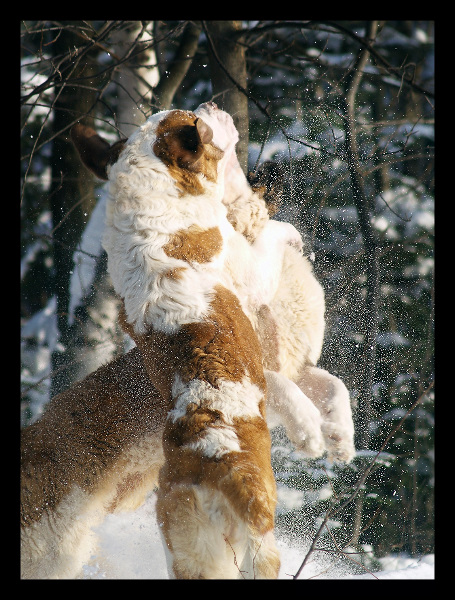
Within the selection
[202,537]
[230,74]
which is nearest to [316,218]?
[230,74]

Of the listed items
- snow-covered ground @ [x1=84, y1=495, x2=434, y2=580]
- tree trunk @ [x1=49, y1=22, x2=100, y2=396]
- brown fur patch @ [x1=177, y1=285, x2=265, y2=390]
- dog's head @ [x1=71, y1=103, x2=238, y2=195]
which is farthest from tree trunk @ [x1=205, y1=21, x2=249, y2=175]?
snow-covered ground @ [x1=84, y1=495, x2=434, y2=580]

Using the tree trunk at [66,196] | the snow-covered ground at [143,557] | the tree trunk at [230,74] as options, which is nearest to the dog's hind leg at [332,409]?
the snow-covered ground at [143,557]

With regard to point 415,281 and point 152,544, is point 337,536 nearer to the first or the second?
point 152,544

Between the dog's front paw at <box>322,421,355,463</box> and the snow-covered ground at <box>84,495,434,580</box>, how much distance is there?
787mm

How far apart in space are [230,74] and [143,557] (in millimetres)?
3707

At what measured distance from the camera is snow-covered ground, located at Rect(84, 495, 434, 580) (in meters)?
3.57

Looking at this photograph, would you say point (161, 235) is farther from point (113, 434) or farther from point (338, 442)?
point (338, 442)

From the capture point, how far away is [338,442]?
3102 mm

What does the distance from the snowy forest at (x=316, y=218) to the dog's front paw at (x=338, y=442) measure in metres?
1.16

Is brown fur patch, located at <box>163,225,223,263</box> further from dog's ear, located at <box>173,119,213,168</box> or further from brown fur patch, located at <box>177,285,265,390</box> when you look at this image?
dog's ear, located at <box>173,119,213,168</box>

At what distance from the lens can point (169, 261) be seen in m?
3.03

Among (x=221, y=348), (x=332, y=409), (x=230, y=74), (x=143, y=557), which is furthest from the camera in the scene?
(x=230, y=74)

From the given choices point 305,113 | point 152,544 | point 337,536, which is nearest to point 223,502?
point 152,544

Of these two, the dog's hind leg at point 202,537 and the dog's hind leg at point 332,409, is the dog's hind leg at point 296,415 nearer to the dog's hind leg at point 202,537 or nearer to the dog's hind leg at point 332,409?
the dog's hind leg at point 332,409
